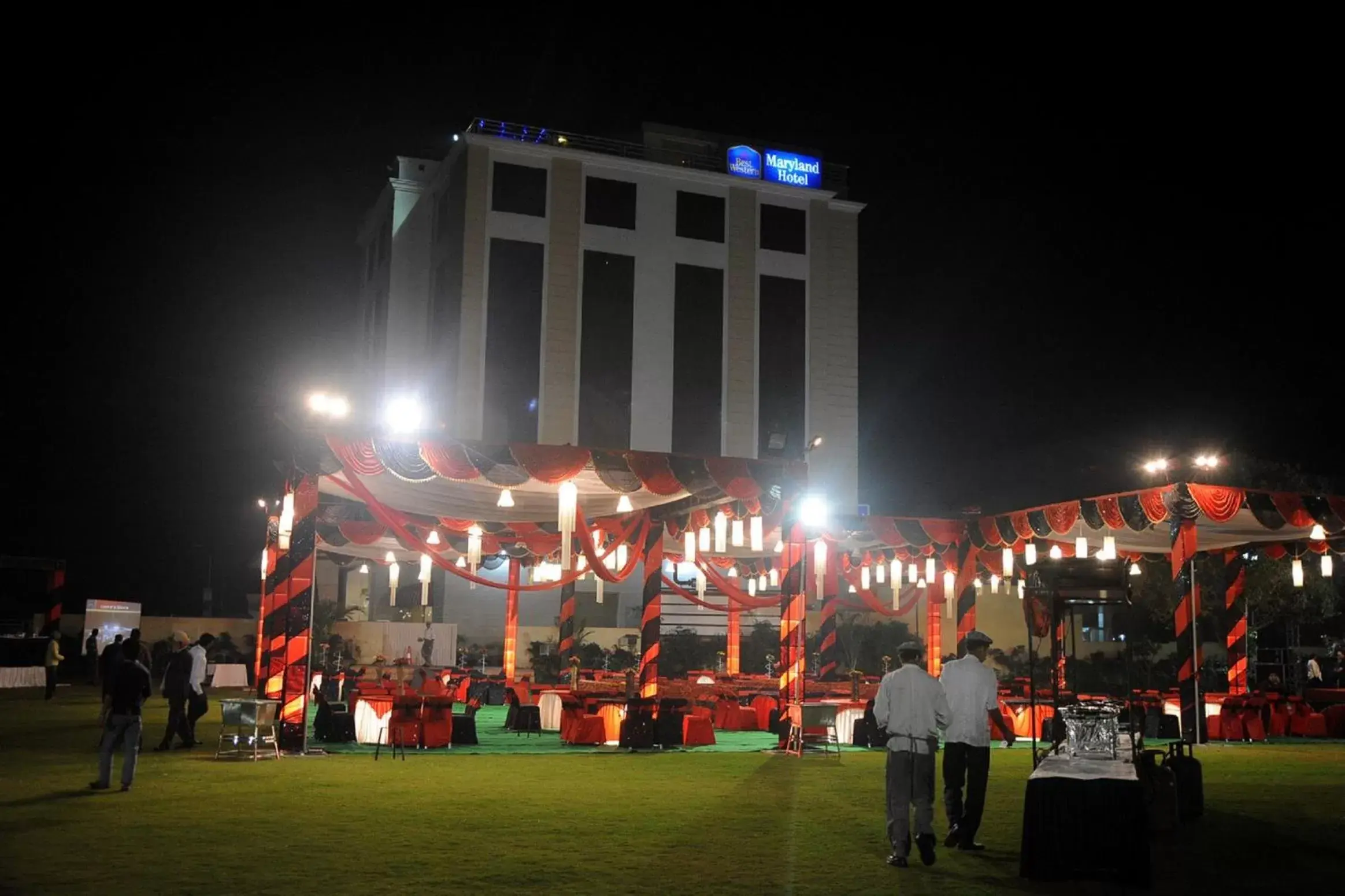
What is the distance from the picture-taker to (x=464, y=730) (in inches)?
603

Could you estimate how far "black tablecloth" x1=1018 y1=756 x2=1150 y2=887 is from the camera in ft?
22.1

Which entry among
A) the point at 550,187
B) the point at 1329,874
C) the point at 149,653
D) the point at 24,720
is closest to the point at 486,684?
the point at 24,720

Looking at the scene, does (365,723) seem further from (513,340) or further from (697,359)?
(697,359)

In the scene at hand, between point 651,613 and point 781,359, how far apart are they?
66.4 ft

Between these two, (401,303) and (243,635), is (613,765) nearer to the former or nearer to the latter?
(243,635)

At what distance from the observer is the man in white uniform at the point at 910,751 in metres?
7.32

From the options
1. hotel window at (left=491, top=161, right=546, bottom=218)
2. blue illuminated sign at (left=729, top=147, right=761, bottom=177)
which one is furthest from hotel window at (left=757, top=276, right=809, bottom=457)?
hotel window at (left=491, top=161, right=546, bottom=218)

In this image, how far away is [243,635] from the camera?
33906mm

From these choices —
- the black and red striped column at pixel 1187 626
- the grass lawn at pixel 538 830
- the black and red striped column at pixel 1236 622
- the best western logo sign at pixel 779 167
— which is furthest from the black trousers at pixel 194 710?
the best western logo sign at pixel 779 167

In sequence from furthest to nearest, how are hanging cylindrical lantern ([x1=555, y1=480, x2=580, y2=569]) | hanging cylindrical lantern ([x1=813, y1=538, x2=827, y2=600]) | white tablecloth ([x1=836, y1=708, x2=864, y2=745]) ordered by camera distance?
hanging cylindrical lantern ([x1=813, y1=538, x2=827, y2=600])
white tablecloth ([x1=836, y1=708, x2=864, y2=745])
hanging cylindrical lantern ([x1=555, y1=480, x2=580, y2=569])

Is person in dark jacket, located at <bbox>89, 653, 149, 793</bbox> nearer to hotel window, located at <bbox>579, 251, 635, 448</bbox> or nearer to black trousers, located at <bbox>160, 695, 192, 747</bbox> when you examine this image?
black trousers, located at <bbox>160, 695, 192, 747</bbox>

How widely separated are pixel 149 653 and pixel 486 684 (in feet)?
37.4

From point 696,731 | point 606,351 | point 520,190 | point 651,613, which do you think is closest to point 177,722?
point 696,731

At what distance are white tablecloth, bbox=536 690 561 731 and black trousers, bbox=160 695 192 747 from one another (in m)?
6.92
